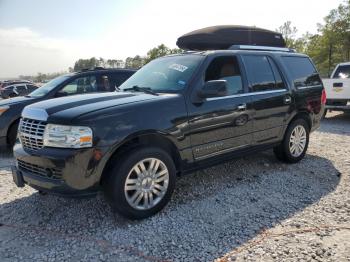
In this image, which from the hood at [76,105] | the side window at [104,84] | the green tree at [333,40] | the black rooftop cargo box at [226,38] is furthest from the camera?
the green tree at [333,40]

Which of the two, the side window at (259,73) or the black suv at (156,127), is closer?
the black suv at (156,127)

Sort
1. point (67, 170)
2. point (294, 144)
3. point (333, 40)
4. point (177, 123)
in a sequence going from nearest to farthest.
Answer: point (67, 170), point (177, 123), point (294, 144), point (333, 40)

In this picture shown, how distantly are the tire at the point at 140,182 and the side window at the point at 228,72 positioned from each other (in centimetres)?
129

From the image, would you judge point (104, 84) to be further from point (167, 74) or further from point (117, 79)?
point (167, 74)

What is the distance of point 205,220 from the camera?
3.52 m

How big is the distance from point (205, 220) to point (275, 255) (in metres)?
0.87

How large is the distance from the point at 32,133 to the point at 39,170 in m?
0.40

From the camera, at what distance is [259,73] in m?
4.75

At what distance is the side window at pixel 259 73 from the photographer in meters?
4.59

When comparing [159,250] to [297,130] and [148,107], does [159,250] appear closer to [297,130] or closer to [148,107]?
[148,107]

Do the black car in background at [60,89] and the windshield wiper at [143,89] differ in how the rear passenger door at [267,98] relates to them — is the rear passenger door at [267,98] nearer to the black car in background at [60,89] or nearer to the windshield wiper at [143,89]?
the windshield wiper at [143,89]

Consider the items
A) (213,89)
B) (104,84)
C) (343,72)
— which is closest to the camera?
(213,89)

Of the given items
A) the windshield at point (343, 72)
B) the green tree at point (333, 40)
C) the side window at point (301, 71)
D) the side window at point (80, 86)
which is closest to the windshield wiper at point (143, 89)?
the side window at point (301, 71)

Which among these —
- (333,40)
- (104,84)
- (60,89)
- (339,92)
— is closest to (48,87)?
(60,89)
